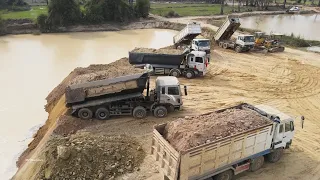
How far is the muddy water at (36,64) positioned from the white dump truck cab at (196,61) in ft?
32.9

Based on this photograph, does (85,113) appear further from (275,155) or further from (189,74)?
(189,74)

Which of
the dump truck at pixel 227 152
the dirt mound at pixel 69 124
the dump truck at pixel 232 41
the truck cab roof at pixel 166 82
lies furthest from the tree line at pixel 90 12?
the dump truck at pixel 227 152

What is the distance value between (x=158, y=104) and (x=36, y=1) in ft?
212

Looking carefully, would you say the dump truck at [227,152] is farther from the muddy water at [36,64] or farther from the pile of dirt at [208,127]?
the muddy water at [36,64]

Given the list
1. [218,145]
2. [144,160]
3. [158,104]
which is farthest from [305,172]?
[158,104]

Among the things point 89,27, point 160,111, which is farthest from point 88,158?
point 89,27

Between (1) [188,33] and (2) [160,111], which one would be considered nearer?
(2) [160,111]

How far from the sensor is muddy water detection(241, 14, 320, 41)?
A: 158 feet

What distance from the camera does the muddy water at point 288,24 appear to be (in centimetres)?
4812

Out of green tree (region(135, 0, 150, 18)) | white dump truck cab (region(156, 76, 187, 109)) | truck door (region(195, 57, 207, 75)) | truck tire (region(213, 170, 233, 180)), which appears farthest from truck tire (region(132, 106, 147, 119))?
green tree (region(135, 0, 150, 18))

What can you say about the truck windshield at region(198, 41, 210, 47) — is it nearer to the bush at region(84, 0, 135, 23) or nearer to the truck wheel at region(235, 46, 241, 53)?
the truck wheel at region(235, 46, 241, 53)

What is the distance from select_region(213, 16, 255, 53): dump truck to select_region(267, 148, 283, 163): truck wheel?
64.4 ft

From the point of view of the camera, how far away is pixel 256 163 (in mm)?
12297

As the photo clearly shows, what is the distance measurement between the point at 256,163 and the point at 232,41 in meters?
23.4
